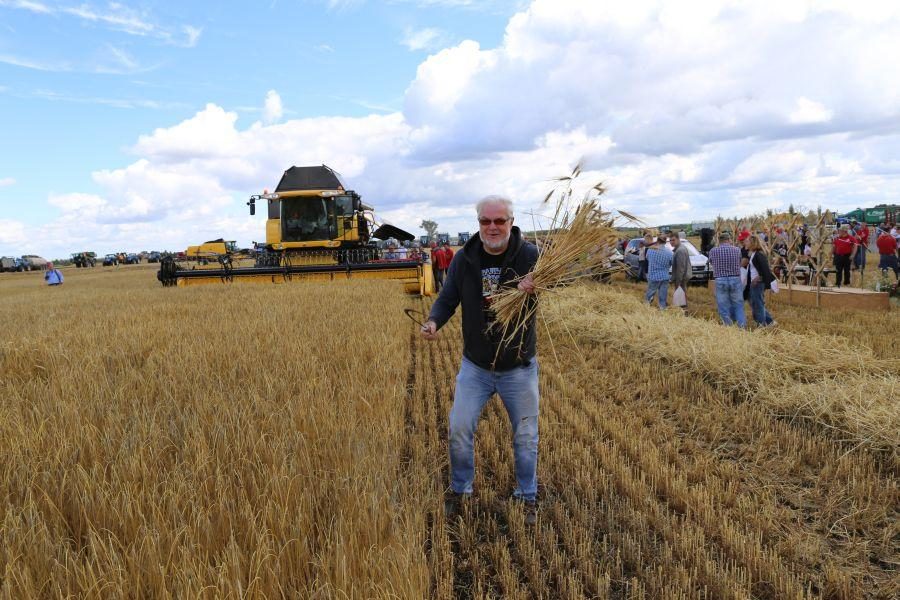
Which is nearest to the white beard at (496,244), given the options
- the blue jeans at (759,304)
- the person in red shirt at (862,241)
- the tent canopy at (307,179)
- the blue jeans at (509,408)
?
the blue jeans at (509,408)

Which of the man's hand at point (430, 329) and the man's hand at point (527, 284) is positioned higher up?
the man's hand at point (527, 284)

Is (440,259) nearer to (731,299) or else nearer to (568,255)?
(731,299)

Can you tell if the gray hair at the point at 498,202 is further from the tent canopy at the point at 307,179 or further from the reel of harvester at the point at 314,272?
the tent canopy at the point at 307,179

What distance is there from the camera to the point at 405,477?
9.86 feet

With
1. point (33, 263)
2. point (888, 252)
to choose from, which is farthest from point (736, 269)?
point (33, 263)

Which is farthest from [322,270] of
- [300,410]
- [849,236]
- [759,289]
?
[849,236]

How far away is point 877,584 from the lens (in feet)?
9.14

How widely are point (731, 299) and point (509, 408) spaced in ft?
23.4

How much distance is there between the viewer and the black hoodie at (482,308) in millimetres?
3260

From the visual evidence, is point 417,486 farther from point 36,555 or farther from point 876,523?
point 876,523

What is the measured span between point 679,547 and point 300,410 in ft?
7.88

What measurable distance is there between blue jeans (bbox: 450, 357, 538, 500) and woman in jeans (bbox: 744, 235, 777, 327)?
7286 millimetres

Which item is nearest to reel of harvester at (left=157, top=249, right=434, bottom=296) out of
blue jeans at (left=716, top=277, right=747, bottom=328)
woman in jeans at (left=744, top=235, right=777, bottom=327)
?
blue jeans at (left=716, top=277, right=747, bottom=328)

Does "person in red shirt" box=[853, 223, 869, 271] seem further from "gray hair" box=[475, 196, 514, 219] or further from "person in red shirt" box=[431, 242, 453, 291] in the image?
"gray hair" box=[475, 196, 514, 219]
